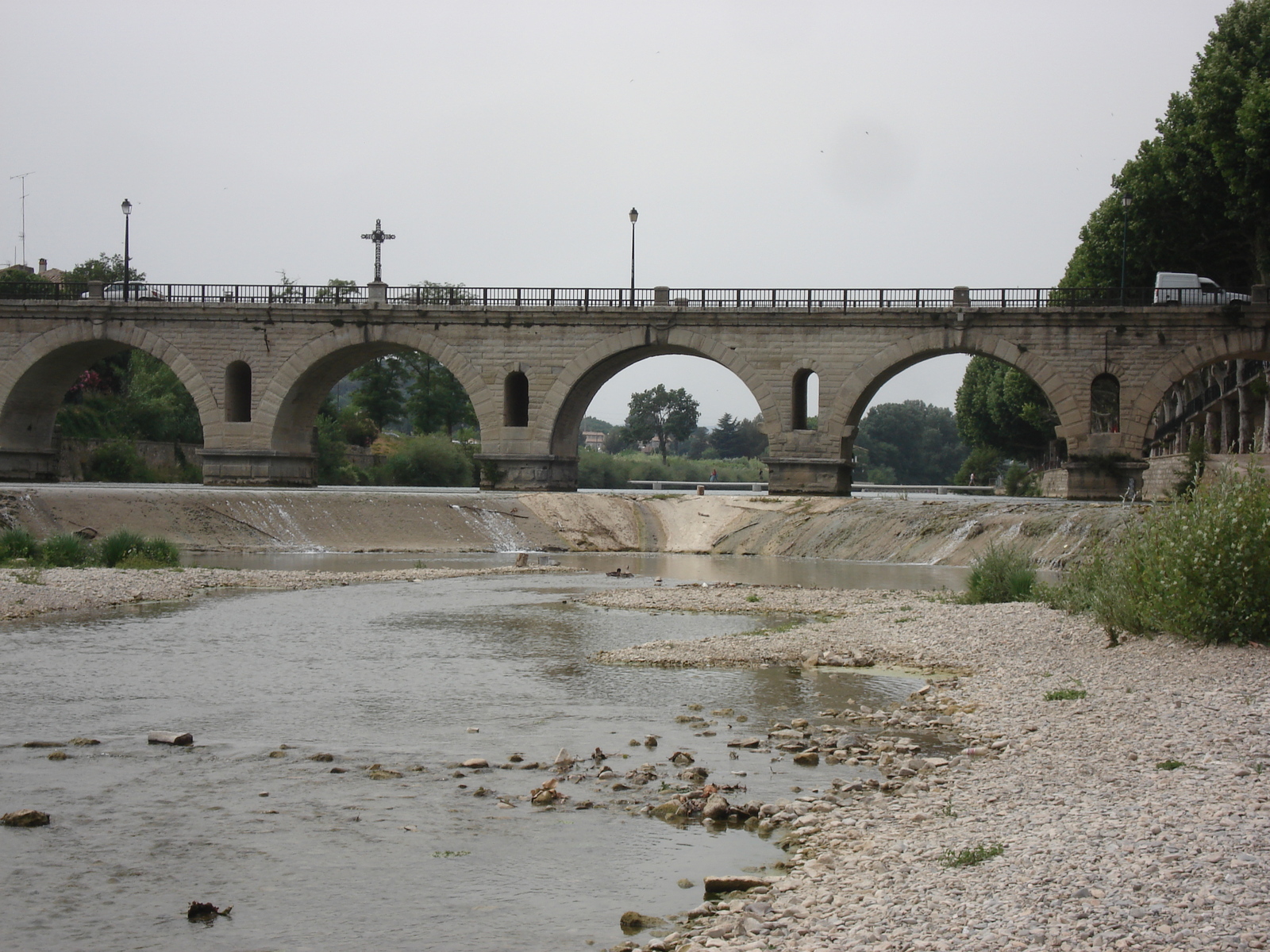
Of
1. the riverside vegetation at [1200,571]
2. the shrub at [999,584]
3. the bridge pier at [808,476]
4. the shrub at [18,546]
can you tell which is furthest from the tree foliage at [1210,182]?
the shrub at [18,546]

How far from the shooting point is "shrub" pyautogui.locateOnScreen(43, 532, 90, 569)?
2442 centimetres

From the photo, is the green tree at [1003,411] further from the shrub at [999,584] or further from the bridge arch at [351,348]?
the shrub at [999,584]

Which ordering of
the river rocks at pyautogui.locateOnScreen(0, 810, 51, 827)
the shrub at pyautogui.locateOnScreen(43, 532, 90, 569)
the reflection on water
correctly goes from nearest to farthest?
1. the river rocks at pyautogui.locateOnScreen(0, 810, 51, 827)
2. the shrub at pyautogui.locateOnScreen(43, 532, 90, 569)
3. the reflection on water

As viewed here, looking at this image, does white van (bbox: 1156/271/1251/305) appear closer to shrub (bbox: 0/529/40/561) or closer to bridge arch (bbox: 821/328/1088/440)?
bridge arch (bbox: 821/328/1088/440)

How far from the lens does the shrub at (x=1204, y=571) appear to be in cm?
1222

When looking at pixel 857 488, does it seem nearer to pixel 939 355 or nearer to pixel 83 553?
pixel 939 355

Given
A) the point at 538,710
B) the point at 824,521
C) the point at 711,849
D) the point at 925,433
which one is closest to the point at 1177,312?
the point at 824,521

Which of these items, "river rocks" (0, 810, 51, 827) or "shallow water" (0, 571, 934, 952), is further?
"river rocks" (0, 810, 51, 827)

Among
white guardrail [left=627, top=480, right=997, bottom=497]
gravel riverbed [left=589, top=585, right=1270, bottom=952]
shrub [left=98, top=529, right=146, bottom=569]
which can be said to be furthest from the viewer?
white guardrail [left=627, top=480, right=997, bottom=497]

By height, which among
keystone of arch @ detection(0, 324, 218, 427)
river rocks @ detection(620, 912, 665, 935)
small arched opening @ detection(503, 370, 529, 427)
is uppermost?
keystone of arch @ detection(0, 324, 218, 427)

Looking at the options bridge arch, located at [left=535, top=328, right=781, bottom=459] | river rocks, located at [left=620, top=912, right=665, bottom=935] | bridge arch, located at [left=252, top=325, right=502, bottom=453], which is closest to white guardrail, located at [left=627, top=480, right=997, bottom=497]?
bridge arch, located at [left=535, top=328, right=781, bottom=459]

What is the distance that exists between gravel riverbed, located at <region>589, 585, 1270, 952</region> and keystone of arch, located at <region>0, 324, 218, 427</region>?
34232mm

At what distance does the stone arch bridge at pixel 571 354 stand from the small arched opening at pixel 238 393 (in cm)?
7

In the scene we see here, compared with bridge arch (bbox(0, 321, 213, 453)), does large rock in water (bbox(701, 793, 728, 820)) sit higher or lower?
lower
